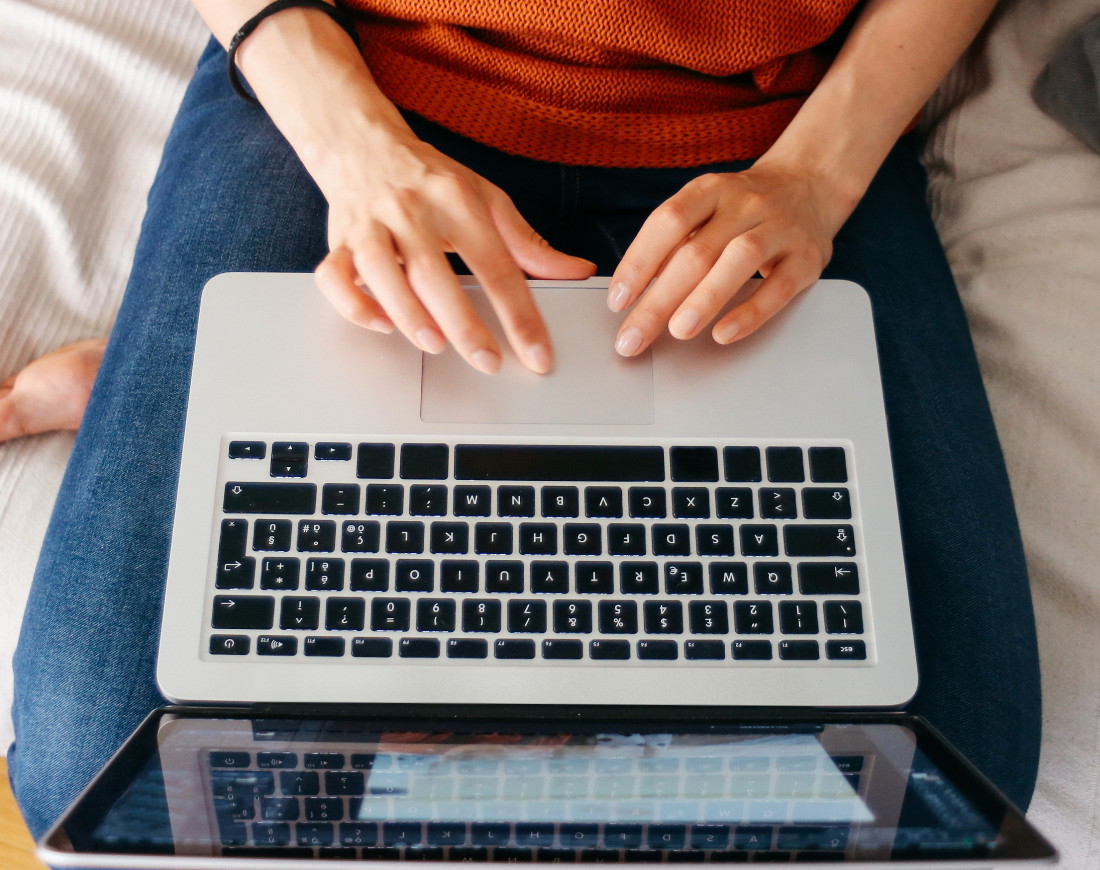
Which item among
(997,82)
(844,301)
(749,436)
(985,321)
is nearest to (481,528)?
(749,436)

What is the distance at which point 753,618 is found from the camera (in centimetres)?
53

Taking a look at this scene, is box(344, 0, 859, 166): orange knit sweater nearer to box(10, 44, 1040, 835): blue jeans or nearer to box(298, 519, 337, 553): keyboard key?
box(10, 44, 1040, 835): blue jeans

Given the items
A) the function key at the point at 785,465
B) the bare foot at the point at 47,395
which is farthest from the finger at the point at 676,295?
the bare foot at the point at 47,395

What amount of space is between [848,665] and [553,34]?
540 mm

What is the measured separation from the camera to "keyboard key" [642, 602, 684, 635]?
530 millimetres

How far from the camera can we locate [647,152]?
2.39 ft

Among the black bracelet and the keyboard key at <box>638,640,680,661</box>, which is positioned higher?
the black bracelet

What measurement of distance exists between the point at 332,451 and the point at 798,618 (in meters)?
0.33

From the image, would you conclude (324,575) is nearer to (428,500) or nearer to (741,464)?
(428,500)

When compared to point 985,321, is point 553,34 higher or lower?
higher

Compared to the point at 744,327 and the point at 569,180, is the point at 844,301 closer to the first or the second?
the point at 744,327

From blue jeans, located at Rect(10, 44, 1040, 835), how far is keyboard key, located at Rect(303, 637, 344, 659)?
137 millimetres

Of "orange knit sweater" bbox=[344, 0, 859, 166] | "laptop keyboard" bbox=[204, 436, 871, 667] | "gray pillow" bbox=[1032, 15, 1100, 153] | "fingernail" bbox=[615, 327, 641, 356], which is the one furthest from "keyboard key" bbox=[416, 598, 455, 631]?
"gray pillow" bbox=[1032, 15, 1100, 153]

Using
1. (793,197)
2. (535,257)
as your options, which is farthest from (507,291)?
(793,197)
